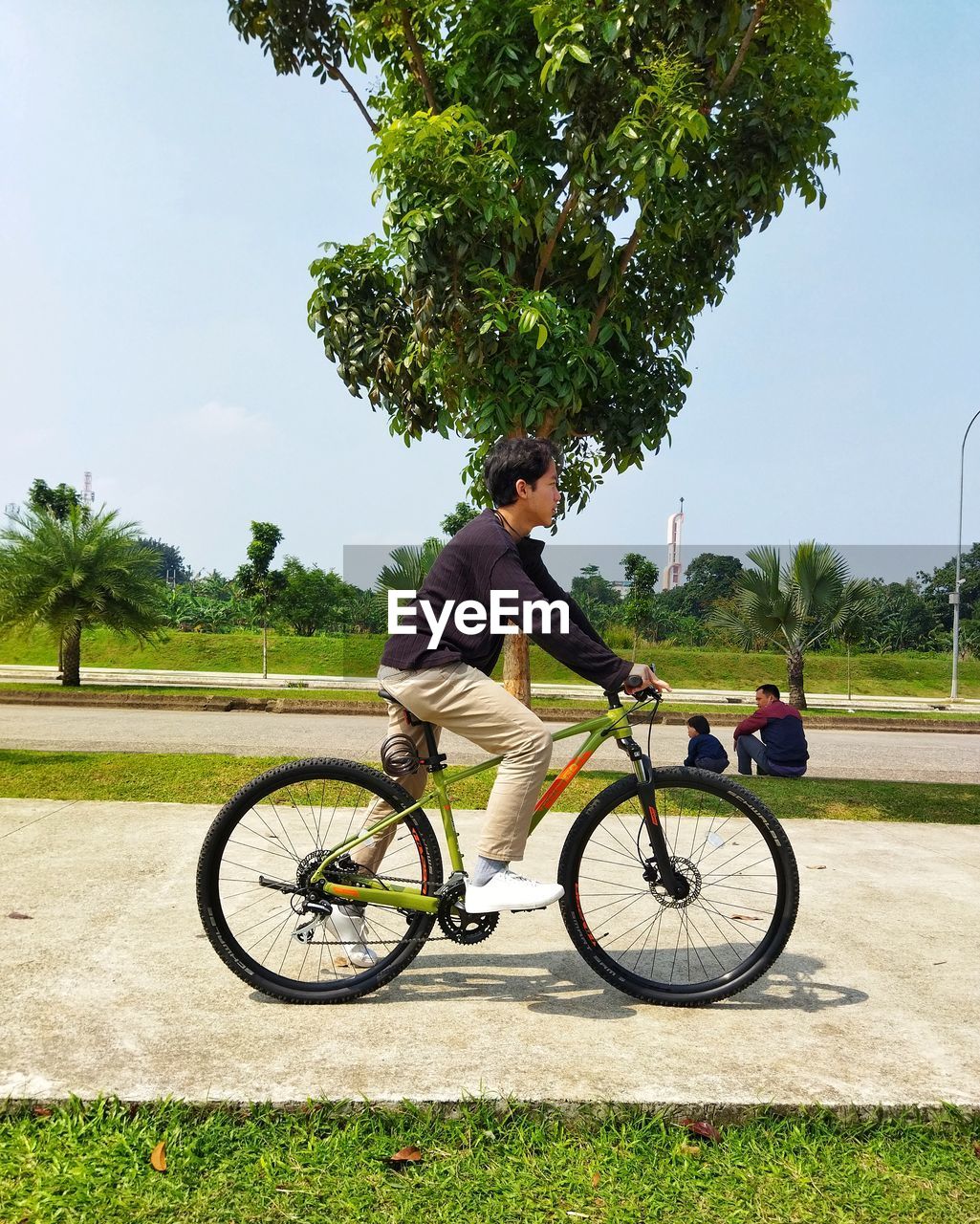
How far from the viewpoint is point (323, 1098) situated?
7.50 ft

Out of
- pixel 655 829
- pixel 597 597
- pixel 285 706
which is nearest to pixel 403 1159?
pixel 655 829

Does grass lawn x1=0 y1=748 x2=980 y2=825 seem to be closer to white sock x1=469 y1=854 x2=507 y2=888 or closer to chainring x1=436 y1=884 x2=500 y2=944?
chainring x1=436 y1=884 x2=500 y2=944

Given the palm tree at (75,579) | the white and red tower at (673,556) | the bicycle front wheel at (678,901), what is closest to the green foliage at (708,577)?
the white and red tower at (673,556)

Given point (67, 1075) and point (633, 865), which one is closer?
point (67, 1075)

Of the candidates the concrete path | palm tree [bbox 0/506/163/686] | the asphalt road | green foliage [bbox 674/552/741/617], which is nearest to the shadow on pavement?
the concrete path

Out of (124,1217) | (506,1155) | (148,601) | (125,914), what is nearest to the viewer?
(124,1217)

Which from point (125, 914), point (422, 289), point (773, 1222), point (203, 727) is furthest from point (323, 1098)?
point (203, 727)

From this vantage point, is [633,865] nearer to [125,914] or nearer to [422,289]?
[125,914]

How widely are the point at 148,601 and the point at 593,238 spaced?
701 inches

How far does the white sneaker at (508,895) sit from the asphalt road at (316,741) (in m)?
7.23

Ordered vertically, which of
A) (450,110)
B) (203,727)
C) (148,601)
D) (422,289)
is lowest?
(203,727)

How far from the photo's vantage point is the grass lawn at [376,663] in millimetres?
30891

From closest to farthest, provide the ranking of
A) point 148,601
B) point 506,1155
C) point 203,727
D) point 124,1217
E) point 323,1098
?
point 124,1217 < point 506,1155 < point 323,1098 < point 203,727 < point 148,601

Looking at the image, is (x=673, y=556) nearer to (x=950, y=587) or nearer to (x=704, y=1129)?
(x=950, y=587)
